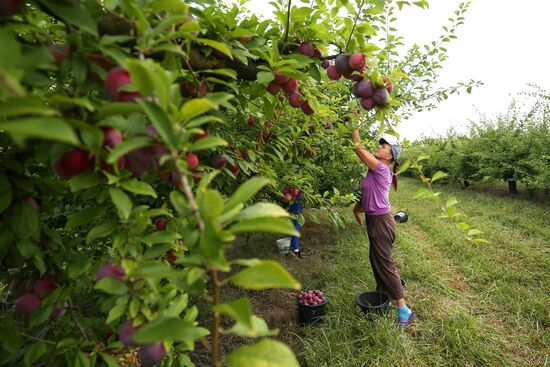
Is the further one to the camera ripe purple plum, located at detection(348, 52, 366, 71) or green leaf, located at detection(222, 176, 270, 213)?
ripe purple plum, located at detection(348, 52, 366, 71)

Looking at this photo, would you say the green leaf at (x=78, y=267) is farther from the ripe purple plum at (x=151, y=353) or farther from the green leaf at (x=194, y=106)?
the green leaf at (x=194, y=106)

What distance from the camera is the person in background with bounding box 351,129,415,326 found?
9.38 feet

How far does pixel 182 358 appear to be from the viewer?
0.98 meters

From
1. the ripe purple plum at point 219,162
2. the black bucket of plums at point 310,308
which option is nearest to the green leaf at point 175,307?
the ripe purple plum at point 219,162

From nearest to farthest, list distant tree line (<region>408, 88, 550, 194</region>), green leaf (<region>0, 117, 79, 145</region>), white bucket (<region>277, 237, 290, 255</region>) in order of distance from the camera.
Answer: green leaf (<region>0, 117, 79, 145</region>)
white bucket (<region>277, 237, 290, 255</region>)
distant tree line (<region>408, 88, 550, 194</region>)

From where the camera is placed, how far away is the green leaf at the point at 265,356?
42 cm

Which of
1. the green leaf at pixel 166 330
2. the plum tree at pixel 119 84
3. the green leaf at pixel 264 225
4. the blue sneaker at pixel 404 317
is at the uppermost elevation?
the plum tree at pixel 119 84

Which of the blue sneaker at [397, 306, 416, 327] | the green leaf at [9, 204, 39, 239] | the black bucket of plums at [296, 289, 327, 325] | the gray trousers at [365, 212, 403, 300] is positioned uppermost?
the green leaf at [9, 204, 39, 239]

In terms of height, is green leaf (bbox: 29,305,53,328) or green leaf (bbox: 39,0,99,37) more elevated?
green leaf (bbox: 39,0,99,37)

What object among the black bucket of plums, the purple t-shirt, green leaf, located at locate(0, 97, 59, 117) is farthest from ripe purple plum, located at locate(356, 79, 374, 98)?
the black bucket of plums

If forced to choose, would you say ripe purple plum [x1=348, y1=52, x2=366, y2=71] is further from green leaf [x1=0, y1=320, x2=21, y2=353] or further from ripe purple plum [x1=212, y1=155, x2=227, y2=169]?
green leaf [x1=0, y1=320, x2=21, y2=353]

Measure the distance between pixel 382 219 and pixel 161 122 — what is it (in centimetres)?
277

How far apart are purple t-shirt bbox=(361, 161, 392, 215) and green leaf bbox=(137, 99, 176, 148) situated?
2651 millimetres

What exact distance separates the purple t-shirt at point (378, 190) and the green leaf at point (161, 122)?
2651mm
